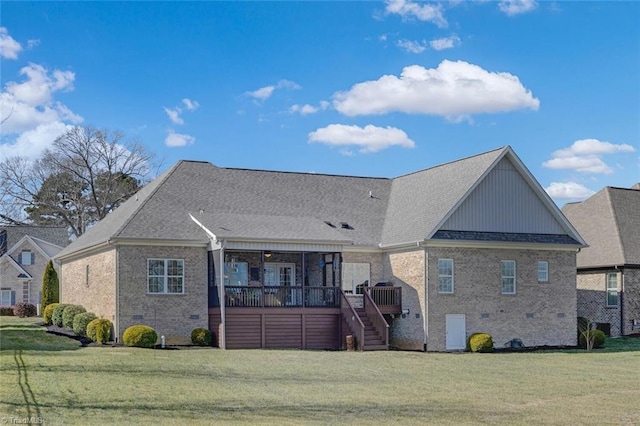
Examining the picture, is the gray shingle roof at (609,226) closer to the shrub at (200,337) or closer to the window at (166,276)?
the shrub at (200,337)

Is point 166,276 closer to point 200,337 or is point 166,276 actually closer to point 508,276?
point 200,337

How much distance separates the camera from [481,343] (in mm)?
33719

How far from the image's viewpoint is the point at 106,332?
3145 cm

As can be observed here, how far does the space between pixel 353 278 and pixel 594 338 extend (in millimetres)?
10557

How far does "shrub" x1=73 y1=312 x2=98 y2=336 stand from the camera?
34.2m

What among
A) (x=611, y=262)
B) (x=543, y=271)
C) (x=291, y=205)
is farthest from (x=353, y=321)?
(x=611, y=262)

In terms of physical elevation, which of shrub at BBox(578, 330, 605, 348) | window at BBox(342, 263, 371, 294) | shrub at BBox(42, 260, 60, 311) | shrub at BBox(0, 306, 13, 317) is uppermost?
window at BBox(342, 263, 371, 294)

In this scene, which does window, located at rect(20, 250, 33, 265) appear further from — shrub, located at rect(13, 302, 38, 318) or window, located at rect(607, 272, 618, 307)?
window, located at rect(607, 272, 618, 307)

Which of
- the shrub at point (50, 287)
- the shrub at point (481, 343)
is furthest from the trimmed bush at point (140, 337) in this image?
the shrub at point (50, 287)

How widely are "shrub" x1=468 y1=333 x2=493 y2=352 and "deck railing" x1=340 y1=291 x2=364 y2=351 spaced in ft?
15.3

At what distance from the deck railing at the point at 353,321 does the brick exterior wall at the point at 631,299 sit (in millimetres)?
15012

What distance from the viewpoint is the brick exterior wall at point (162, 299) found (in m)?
32.2

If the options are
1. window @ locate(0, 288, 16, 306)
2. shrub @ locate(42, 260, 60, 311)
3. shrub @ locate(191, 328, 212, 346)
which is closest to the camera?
shrub @ locate(191, 328, 212, 346)

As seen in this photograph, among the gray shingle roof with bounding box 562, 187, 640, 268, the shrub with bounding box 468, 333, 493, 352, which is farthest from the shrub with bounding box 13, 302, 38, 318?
the gray shingle roof with bounding box 562, 187, 640, 268
